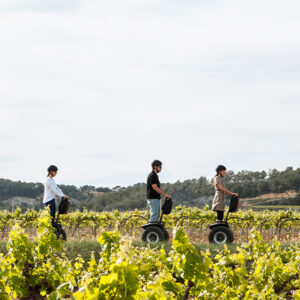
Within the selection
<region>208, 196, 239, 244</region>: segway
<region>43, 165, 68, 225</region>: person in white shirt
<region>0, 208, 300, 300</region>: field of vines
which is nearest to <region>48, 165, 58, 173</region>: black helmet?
<region>43, 165, 68, 225</region>: person in white shirt

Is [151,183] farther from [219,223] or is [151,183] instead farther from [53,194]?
[53,194]

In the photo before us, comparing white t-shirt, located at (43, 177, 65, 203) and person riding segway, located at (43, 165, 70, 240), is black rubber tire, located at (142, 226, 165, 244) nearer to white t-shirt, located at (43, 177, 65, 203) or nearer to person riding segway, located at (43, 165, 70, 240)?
person riding segway, located at (43, 165, 70, 240)

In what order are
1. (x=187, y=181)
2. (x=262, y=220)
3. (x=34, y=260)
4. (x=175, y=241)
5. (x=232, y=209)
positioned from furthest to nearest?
(x=187, y=181) < (x=262, y=220) < (x=232, y=209) < (x=34, y=260) < (x=175, y=241)

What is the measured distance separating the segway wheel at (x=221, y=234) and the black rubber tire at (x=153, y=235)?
848 millimetres

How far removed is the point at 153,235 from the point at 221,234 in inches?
46.3

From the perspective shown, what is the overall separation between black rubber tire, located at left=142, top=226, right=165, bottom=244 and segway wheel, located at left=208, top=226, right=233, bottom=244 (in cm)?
85

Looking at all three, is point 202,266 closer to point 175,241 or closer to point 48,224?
point 175,241

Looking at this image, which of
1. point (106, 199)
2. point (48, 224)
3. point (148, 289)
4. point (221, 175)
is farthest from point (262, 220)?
point (106, 199)

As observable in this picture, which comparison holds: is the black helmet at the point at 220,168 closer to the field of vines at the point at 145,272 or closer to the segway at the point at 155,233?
the segway at the point at 155,233

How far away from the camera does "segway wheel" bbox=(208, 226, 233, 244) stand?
9164 millimetres

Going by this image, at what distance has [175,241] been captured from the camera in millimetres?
4793

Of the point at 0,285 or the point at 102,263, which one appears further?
the point at 0,285

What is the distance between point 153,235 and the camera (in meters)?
9.12

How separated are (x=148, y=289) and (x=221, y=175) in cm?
596
